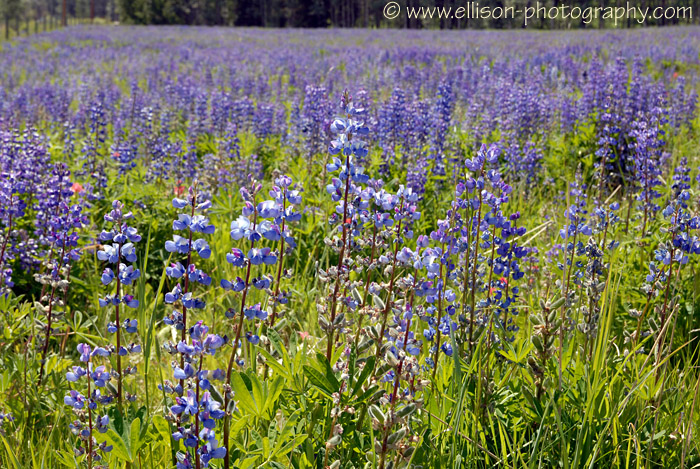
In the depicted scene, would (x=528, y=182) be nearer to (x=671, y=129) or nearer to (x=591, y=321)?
(x=671, y=129)

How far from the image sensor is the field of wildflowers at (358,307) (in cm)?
155

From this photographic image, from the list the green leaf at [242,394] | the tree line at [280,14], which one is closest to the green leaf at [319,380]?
the green leaf at [242,394]

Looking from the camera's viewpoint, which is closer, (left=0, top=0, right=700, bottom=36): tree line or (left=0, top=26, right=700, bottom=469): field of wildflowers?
(left=0, top=26, right=700, bottom=469): field of wildflowers

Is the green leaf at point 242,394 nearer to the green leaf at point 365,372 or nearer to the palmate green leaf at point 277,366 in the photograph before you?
the palmate green leaf at point 277,366

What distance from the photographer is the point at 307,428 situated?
173 cm

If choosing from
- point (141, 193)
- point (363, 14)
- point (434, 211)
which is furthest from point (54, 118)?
point (363, 14)

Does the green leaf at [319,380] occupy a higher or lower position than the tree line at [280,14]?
lower

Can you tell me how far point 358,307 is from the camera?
86.5 inches

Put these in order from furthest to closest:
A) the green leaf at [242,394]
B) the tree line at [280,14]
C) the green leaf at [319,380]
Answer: the tree line at [280,14] < the green leaf at [319,380] < the green leaf at [242,394]

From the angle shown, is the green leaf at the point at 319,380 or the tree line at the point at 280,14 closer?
the green leaf at the point at 319,380

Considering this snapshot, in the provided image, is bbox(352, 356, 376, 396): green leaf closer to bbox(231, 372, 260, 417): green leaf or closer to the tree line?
bbox(231, 372, 260, 417): green leaf

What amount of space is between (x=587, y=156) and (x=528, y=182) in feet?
2.69

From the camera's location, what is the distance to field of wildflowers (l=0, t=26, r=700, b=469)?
5.07ft

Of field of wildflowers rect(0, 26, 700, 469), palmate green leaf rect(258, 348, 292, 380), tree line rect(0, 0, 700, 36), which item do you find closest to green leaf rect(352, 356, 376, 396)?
field of wildflowers rect(0, 26, 700, 469)
